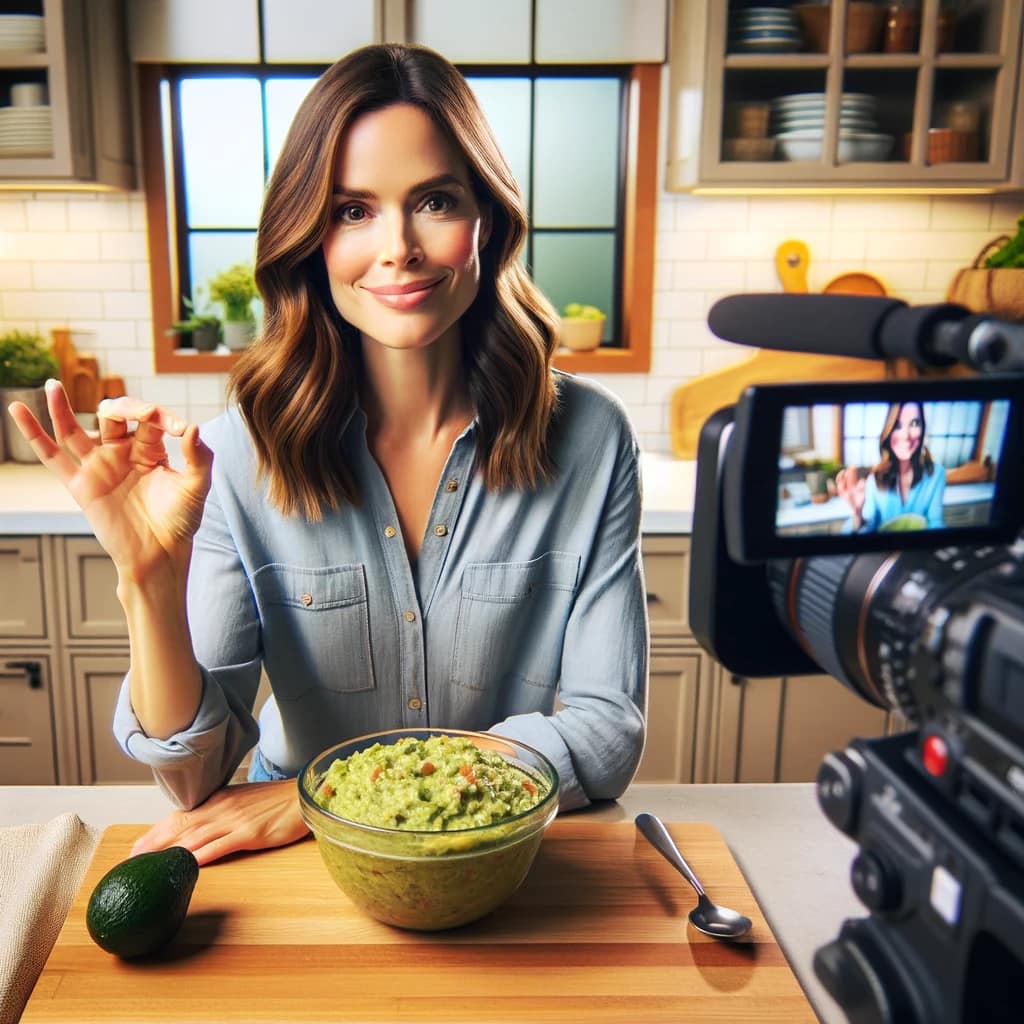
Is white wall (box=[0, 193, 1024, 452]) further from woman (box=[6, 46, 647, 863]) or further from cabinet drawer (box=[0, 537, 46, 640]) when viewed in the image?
woman (box=[6, 46, 647, 863])

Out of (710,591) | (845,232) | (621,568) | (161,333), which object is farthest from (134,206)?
(710,591)

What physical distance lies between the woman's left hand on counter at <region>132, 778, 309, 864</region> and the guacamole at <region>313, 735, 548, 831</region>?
0.10m

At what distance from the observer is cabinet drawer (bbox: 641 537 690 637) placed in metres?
2.49

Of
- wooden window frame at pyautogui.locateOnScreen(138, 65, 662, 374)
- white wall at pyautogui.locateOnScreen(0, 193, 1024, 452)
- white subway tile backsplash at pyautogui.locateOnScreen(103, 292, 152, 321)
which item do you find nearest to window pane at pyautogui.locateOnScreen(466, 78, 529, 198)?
wooden window frame at pyautogui.locateOnScreen(138, 65, 662, 374)

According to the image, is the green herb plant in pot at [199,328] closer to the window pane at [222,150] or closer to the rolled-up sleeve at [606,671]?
the window pane at [222,150]

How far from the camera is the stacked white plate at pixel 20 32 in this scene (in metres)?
2.61

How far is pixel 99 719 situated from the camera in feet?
8.38

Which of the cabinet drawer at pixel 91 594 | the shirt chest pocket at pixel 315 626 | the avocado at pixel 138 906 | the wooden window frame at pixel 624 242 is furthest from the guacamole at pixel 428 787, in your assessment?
the wooden window frame at pixel 624 242

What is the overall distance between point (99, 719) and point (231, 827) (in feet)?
5.58

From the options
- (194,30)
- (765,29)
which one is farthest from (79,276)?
(765,29)

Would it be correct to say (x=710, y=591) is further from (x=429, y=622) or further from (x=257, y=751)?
(x=257, y=751)

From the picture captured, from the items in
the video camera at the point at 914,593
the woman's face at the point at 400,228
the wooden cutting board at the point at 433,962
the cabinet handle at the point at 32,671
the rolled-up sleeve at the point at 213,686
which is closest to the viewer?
the video camera at the point at 914,593

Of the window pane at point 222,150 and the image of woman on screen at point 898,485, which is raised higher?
the window pane at point 222,150

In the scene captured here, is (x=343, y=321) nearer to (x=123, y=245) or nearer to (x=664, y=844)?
A: (x=664, y=844)
